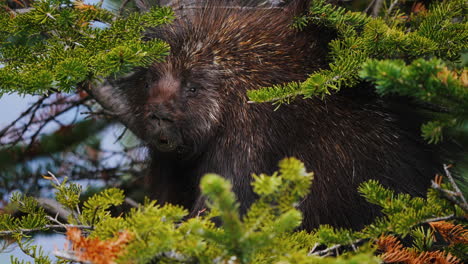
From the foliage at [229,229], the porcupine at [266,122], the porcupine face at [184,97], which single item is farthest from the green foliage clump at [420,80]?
the porcupine face at [184,97]

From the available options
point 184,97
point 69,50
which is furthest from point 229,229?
point 184,97

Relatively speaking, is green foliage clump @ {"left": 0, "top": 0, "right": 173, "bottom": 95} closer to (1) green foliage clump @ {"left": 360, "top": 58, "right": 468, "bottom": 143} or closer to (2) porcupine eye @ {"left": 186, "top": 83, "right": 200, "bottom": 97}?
(2) porcupine eye @ {"left": 186, "top": 83, "right": 200, "bottom": 97}

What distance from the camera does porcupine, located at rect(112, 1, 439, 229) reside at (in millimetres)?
2219

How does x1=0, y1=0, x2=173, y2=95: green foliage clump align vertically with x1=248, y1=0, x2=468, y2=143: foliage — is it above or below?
above

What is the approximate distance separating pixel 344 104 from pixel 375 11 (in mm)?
1101

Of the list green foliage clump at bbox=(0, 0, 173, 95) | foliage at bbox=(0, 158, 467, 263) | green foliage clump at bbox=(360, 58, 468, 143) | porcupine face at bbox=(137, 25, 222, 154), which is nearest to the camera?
foliage at bbox=(0, 158, 467, 263)

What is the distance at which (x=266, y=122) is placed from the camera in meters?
2.24

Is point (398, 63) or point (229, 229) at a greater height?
point (398, 63)

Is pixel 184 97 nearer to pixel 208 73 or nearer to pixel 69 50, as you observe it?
pixel 208 73

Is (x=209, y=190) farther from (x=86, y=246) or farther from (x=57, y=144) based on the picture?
(x=57, y=144)

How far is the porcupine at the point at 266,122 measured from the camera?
2.22 m

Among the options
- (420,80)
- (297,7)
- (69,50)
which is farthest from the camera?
(297,7)

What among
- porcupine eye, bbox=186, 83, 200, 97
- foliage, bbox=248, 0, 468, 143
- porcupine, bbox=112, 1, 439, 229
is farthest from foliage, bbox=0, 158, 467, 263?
porcupine eye, bbox=186, 83, 200, 97

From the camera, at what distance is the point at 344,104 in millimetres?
2307
